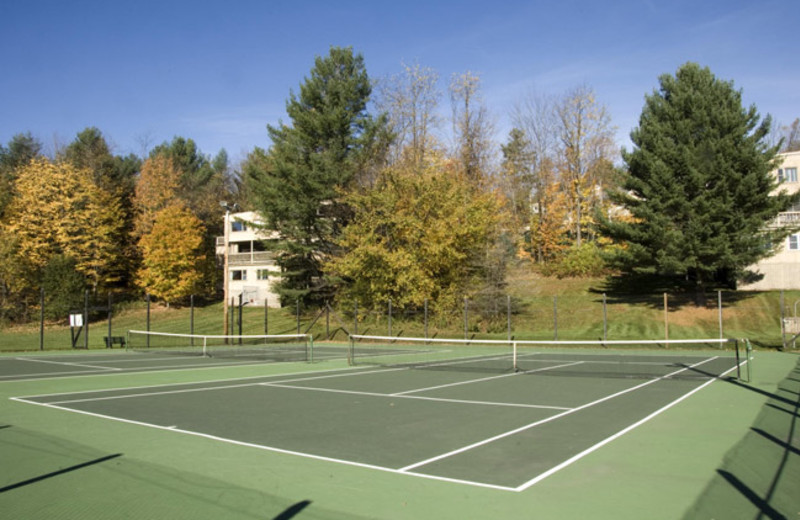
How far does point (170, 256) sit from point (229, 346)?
2540 centimetres

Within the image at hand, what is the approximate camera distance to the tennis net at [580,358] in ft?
55.4

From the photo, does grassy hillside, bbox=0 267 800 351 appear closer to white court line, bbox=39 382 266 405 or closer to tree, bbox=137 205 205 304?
tree, bbox=137 205 205 304

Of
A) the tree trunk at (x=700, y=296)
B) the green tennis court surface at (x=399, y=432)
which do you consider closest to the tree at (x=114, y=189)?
the green tennis court surface at (x=399, y=432)

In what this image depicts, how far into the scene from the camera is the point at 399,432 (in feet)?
28.7

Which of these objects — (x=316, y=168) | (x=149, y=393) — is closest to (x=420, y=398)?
(x=149, y=393)

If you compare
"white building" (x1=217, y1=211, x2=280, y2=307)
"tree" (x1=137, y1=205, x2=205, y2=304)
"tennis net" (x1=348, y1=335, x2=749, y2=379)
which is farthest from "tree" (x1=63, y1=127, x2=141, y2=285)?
"tennis net" (x1=348, y1=335, x2=749, y2=379)

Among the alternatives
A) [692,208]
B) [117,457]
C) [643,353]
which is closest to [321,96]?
[692,208]

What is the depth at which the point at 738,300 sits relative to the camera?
34625 millimetres

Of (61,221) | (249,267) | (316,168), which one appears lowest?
(249,267)

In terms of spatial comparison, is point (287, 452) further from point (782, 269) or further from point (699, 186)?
point (782, 269)

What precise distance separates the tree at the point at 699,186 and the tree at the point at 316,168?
1864 cm

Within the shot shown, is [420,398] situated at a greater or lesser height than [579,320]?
lesser

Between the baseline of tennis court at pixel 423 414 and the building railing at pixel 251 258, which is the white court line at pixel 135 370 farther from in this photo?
the building railing at pixel 251 258

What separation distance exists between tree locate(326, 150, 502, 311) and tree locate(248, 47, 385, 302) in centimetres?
576
